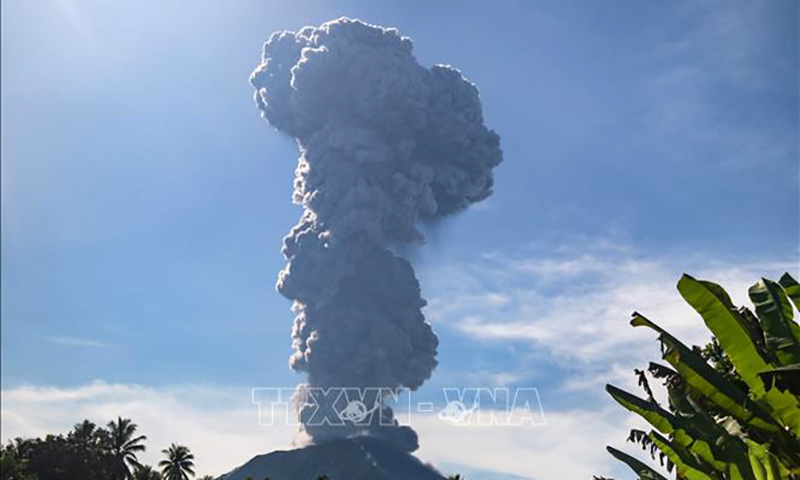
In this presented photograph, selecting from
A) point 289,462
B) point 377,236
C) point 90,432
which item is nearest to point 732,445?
point 90,432

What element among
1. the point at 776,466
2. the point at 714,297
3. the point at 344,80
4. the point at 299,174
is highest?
the point at 344,80

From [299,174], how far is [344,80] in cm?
1661

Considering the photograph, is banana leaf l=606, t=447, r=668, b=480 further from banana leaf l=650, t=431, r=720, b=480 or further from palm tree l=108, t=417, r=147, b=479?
palm tree l=108, t=417, r=147, b=479

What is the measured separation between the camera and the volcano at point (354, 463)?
149375 millimetres

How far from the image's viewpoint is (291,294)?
105625 mm

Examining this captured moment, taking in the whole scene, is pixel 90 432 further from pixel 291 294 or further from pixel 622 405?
pixel 622 405

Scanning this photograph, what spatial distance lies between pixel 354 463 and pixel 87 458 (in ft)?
334

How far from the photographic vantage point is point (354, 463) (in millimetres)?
152625

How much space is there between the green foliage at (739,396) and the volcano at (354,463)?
462ft

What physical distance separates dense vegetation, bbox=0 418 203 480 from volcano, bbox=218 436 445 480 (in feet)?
271

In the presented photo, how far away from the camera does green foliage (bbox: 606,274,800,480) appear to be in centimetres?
767

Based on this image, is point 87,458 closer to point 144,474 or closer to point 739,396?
point 144,474

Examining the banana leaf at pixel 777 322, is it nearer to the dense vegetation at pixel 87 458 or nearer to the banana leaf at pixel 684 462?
the banana leaf at pixel 684 462

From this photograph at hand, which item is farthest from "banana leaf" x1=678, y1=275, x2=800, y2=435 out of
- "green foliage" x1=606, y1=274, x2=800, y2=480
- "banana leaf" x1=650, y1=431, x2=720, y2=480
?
"banana leaf" x1=650, y1=431, x2=720, y2=480
